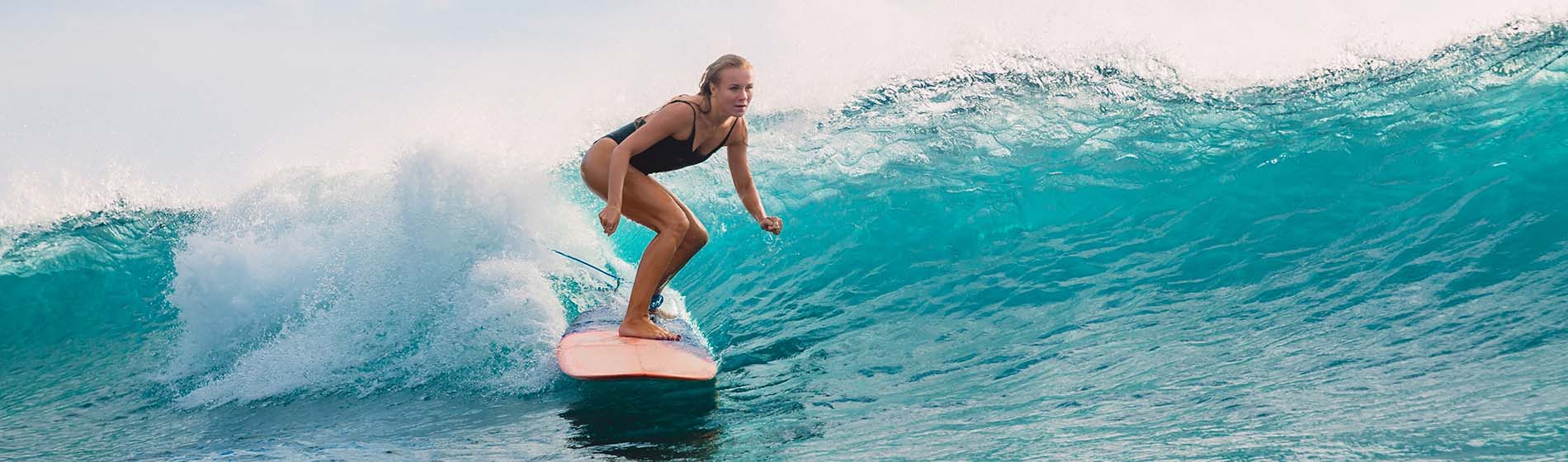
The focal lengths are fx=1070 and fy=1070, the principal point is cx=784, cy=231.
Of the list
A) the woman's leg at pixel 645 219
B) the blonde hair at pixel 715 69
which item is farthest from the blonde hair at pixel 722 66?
the woman's leg at pixel 645 219

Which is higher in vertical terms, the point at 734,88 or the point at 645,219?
the point at 734,88

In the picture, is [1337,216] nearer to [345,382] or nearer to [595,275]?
[595,275]

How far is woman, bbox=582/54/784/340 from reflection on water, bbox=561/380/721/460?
1.27 feet

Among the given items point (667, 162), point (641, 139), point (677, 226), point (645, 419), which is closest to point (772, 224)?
point (677, 226)

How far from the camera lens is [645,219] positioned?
5242mm

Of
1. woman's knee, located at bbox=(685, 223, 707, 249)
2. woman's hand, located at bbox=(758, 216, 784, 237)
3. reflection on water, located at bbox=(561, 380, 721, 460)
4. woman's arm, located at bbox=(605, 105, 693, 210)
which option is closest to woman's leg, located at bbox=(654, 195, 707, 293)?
woman's knee, located at bbox=(685, 223, 707, 249)

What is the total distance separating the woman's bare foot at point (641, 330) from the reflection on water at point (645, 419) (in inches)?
10.3

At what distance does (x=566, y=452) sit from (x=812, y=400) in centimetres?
115

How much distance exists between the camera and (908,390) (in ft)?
15.3

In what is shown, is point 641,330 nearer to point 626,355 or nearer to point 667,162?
point 626,355

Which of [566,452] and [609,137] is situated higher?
[609,137]

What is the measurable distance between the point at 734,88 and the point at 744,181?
76 cm

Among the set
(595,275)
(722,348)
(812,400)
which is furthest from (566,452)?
(595,275)

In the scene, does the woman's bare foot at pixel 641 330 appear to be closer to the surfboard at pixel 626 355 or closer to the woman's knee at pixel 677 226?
the surfboard at pixel 626 355
